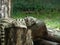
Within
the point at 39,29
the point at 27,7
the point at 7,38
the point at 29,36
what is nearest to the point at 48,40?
the point at 39,29

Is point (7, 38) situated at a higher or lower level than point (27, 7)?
lower

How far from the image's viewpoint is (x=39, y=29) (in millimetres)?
3482

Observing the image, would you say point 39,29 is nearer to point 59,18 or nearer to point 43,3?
point 59,18

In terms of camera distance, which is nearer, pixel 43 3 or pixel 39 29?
pixel 39 29

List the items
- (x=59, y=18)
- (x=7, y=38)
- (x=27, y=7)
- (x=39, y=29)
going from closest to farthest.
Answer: (x=7, y=38) → (x=39, y=29) → (x=59, y=18) → (x=27, y=7)

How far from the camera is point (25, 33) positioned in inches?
122

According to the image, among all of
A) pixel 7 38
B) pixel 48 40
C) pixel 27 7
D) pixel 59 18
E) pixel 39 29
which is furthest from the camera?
pixel 27 7

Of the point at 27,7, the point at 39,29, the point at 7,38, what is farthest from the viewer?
the point at 27,7

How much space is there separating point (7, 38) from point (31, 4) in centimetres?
705

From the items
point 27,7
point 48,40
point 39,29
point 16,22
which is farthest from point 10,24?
point 27,7

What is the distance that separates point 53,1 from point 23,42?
7.15 metres

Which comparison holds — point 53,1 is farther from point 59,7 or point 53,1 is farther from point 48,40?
point 48,40

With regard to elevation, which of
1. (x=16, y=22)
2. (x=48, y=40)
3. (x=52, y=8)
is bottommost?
(x=48, y=40)

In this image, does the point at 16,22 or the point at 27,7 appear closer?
the point at 16,22
